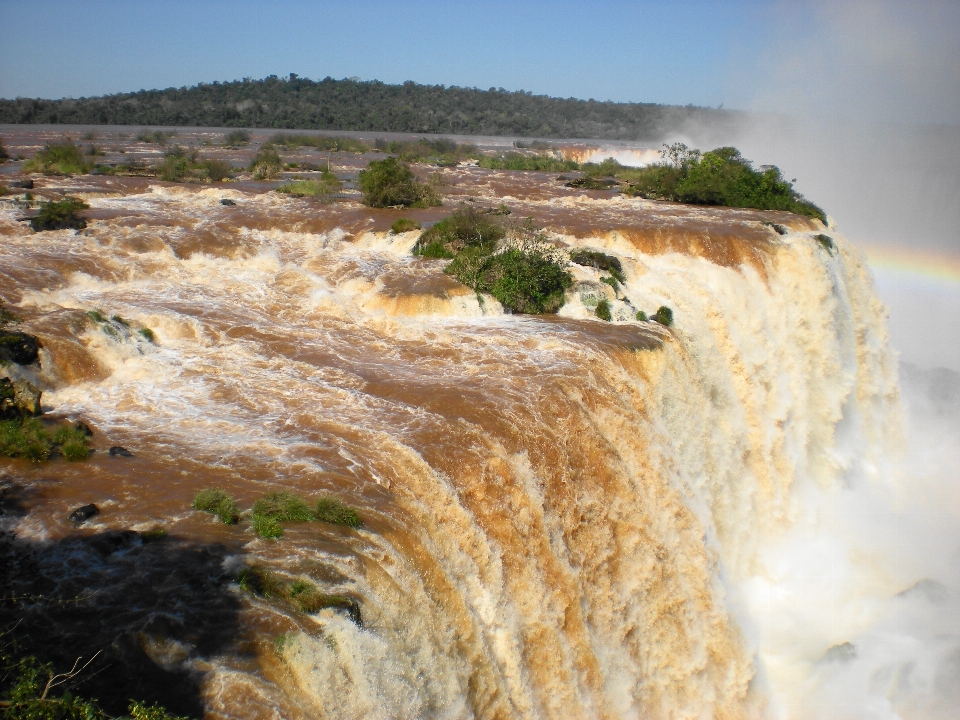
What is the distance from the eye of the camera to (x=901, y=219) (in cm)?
5384

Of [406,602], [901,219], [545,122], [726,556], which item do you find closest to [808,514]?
[726,556]

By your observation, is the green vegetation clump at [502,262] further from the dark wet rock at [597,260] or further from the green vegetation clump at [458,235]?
the dark wet rock at [597,260]

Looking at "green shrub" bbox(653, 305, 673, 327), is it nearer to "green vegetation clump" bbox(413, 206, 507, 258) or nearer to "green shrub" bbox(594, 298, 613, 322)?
"green shrub" bbox(594, 298, 613, 322)

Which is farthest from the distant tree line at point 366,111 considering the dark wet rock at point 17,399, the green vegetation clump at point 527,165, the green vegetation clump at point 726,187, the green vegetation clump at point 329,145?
the dark wet rock at point 17,399

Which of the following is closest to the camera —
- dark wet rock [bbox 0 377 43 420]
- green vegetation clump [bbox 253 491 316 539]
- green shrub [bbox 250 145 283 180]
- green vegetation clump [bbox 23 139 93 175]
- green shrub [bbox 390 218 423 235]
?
green vegetation clump [bbox 253 491 316 539]

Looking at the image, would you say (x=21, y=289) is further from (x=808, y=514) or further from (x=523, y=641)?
(x=808, y=514)

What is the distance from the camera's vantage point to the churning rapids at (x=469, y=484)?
657 cm

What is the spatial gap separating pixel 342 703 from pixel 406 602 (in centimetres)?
124

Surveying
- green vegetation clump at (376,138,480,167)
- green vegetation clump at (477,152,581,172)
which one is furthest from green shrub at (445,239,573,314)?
green vegetation clump at (477,152,581,172)

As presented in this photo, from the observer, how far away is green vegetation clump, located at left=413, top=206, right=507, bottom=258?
59.4 ft

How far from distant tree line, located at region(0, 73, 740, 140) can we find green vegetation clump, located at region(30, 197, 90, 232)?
201 feet

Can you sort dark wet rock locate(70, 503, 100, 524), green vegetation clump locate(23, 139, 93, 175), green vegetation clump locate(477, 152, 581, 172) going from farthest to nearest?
green vegetation clump locate(477, 152, 581, 172), green vegetation clump locate(23, 139, 93, 175), dark wet rock locate(70, 503, 100, 524)

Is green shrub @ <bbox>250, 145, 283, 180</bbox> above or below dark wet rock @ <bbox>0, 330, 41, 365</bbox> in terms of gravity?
above

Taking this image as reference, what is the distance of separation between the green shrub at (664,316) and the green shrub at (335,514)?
346 inches
